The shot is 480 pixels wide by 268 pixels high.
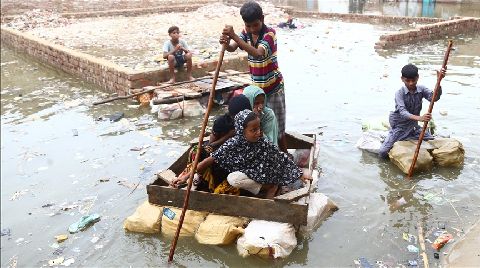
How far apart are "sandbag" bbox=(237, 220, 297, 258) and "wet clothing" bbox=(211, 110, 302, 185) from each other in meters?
0.43

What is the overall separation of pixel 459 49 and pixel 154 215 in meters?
11.0

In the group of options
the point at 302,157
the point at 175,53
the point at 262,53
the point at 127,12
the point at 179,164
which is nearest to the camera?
the point at 262,53

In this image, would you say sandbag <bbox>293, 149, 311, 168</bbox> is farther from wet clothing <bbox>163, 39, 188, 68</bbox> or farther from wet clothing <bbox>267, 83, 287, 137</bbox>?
wet clothing <bbox>163, 39, 188, 68</bbox>

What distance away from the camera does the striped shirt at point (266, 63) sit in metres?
4.17

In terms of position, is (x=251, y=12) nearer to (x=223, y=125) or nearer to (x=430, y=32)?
(x=223, y=125)

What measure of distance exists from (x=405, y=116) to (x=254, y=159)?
207 cm

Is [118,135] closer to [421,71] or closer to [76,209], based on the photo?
[76,209]

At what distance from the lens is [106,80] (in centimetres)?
905

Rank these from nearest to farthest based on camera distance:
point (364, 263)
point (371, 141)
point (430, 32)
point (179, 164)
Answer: point (364, 263) < point (179, 164) < point (371, 141) < point (430, 32)

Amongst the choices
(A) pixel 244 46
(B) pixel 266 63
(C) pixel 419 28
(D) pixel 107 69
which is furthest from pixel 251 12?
(C) pixel 419 28

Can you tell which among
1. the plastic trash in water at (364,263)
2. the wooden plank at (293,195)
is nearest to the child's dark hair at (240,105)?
the wooden plank at (293,195)

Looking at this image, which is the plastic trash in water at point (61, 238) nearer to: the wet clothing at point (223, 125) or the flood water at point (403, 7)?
the wet clothing at point (223, 125)

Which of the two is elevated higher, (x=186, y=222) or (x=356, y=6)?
(x=356, y=6)

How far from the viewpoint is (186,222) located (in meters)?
4.01
